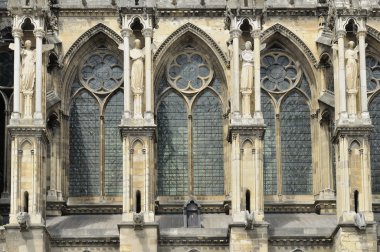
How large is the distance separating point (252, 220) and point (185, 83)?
7.80m

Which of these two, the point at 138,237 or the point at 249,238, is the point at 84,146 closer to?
the point at 138,237

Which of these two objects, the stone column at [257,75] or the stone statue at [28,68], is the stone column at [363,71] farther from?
the stone statue at [28,68]

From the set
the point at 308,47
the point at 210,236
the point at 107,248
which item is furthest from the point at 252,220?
the point at 308,47

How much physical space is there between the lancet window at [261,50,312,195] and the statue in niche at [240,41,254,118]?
374 centimetres

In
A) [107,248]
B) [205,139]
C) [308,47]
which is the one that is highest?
[308,47]

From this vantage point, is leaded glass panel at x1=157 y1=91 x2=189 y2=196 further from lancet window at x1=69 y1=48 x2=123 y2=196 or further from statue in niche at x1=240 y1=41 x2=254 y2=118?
statue in niche at x1=240 y1=41 x2=254 y2=118

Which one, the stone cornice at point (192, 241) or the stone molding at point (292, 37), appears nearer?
the stone cornice at point (192, 241)

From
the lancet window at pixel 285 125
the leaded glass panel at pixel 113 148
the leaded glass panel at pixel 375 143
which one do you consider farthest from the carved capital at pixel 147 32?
the leaded glass panel at pixel 375 143

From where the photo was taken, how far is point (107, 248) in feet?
160

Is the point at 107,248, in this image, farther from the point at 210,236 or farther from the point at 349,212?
the point at 349,212

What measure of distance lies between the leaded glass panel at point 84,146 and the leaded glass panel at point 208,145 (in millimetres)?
3511

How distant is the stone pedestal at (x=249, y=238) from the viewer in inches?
1887

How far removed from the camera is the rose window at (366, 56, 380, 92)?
2116 inches

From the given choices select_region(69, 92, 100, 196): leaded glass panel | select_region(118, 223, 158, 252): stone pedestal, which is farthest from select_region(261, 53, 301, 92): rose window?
select_region(118, 223, 158, 252): stone pedestal
